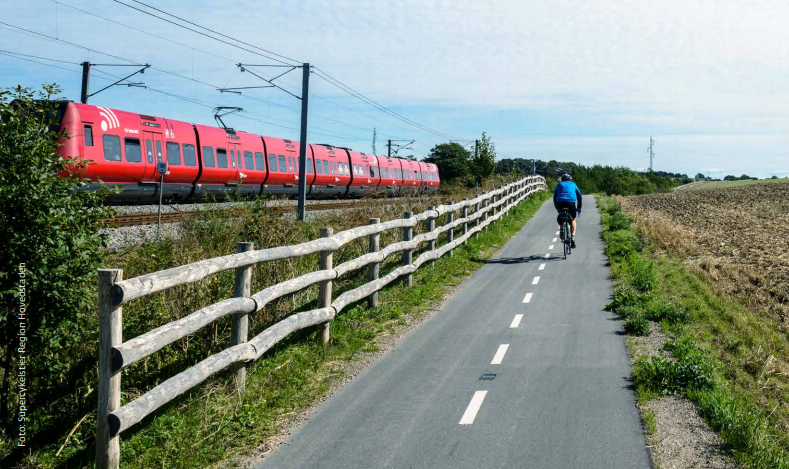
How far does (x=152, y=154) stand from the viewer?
24156 millimetres

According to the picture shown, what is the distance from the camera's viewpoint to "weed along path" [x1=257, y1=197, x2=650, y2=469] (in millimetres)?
5070

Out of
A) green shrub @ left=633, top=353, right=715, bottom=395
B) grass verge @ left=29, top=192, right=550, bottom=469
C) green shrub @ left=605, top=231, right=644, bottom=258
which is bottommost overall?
grass verge @ left=29, top=192, right=550, bottom=469

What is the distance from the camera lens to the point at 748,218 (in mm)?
30891

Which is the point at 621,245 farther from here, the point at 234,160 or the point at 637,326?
the point at 234,160

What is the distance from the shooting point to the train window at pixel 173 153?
25.3m

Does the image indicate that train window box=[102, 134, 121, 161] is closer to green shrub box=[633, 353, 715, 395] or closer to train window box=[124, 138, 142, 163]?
train window box=[124, 138, 142, 163]

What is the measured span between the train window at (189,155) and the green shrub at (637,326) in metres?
21.1

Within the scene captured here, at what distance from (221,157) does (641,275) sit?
20685mm

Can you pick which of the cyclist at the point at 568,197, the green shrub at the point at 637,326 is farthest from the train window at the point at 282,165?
the green shrub at the point at 637,326

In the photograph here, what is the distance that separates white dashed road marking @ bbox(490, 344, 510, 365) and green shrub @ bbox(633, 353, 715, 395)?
147cm

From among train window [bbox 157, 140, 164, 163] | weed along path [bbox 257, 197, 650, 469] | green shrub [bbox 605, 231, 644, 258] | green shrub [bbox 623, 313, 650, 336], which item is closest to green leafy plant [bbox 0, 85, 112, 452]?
weed along path [bbox 257, 197, 650, 469]

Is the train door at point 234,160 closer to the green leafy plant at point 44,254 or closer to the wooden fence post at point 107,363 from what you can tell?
the green leafy plant at point 44,254

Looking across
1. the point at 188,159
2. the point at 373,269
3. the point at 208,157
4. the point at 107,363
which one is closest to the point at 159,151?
the point at 188,159

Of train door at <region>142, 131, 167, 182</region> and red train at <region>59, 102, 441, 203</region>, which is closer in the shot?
red train at <region>59, 102, 441, 203</region>
